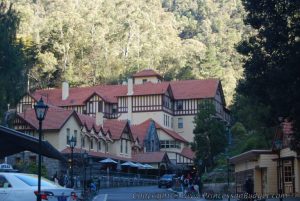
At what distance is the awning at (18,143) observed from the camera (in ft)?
53.1

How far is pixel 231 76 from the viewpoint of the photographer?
409 ft

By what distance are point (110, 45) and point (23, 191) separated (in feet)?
365

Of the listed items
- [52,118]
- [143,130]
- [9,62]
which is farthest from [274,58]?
[143,130]

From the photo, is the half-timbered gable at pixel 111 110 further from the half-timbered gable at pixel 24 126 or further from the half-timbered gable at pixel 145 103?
the half-timbered gable at pixel 24 126

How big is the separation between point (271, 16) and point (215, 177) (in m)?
28.2

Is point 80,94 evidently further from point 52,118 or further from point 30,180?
point 30,180

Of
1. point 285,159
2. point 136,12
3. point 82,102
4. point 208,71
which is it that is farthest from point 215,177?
point 136,12

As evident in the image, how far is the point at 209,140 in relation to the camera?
6234cm

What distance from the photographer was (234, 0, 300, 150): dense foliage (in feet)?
73.5

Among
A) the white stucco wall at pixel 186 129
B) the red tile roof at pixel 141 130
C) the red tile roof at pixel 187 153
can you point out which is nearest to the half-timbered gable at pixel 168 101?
the white stucco wall at pixel 186 129

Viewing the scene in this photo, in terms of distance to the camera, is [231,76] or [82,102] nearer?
[82,102]

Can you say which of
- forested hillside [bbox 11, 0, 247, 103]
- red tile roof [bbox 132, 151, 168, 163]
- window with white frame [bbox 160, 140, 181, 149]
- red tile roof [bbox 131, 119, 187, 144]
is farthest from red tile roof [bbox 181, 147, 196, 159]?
forested hillside [bbox 11, 0, 247, 103]

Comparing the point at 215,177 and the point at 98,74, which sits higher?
the point at 98,74

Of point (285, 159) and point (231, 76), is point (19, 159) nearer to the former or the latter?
point (285, 159)
